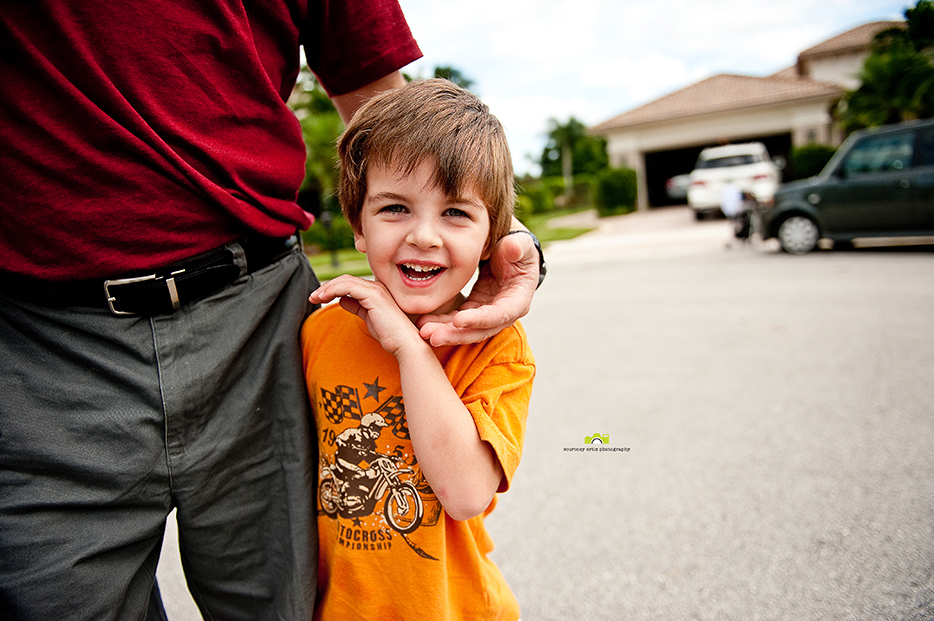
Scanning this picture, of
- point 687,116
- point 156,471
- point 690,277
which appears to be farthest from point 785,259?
point 687,116

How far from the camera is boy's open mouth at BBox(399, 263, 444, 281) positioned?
1205 mm

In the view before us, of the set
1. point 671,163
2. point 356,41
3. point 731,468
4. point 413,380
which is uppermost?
point 356,41

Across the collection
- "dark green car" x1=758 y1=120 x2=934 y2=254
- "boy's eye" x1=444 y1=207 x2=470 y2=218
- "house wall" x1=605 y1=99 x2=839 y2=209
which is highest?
"house wall" x1=605 y1=99 x2=839 y2=209

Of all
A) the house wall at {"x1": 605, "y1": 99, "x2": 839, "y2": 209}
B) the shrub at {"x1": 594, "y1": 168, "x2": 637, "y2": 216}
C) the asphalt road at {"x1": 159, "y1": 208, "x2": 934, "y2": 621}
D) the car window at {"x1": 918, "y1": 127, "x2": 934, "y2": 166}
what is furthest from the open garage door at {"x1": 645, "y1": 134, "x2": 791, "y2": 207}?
the asphalt road at {"x1": 159, "y1": 208, "x2": 934, "y2": 621}

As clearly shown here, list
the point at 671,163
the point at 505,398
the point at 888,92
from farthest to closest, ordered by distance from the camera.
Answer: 1. the point at 671,163
2. the point at 888,92
3. the point at 505,398

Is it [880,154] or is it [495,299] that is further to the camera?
[880,154]

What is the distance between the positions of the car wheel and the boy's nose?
9525 mm

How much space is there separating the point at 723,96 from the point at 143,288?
25.4 metres

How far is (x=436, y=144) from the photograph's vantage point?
1.17 meters

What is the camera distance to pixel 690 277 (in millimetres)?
8438

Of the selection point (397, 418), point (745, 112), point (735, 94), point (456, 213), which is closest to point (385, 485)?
point (397, 418)

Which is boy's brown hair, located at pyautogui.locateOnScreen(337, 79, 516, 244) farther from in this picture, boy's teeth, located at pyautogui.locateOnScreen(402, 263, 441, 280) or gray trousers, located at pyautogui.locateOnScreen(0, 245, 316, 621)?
gray trousers, located at pyautogui.locateOnScreen(0, 245, 316, 621)

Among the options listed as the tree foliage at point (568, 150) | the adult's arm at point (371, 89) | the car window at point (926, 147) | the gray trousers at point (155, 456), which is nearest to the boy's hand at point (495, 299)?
the gray trousers at point (155, 456)

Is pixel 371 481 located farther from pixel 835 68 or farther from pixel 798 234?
pixel 835 68
